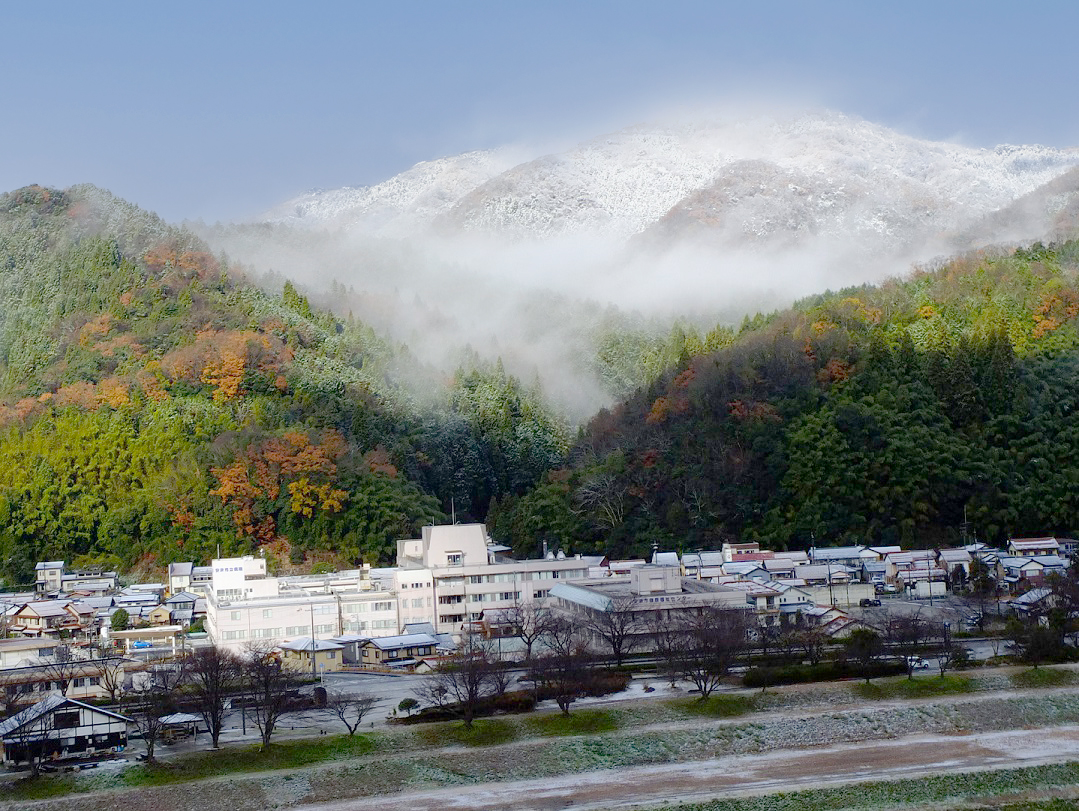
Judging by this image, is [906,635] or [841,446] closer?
[906,635]

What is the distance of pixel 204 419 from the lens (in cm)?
5172

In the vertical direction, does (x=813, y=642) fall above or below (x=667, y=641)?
below

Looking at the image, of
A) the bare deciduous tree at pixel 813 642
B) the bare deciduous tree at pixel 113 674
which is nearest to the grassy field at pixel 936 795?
the bare deciduous tree at pixel 813 642

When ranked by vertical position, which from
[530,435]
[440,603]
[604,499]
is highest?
[530,435]

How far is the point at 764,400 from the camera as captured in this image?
49.5 m

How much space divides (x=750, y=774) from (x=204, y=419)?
34.8 metres

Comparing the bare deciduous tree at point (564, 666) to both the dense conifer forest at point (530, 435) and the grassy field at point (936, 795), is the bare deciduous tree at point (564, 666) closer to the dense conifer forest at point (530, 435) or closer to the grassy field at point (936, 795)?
the grassy field at point (936, 795)

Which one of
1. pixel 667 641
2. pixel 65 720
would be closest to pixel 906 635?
pixel 667 641

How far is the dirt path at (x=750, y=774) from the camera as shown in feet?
69.1

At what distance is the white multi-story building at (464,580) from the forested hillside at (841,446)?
9.48m

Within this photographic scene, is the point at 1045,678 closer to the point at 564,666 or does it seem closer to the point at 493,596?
the point at 564,666

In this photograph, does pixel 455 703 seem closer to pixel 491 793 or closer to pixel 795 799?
pixel 491 793

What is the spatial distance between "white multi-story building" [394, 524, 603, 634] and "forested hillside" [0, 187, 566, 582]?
305 inches

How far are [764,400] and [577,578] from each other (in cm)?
1564
